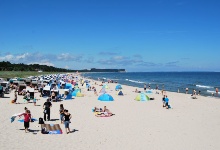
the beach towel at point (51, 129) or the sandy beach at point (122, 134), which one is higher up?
the beach towel at point (51, 129)

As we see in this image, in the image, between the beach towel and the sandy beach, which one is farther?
the beach towel

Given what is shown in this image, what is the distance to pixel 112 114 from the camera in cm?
1866

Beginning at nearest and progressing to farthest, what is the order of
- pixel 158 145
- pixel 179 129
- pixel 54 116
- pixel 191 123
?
1. pixel 158 145
2. pixel 179 129
3. pixel 191 123
4. pixel 54 116

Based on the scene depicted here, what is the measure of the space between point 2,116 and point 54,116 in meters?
3.26

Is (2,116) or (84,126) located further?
(2,116)

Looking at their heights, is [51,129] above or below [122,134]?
above

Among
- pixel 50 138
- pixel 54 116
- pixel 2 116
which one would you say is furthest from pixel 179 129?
pixel 2 116

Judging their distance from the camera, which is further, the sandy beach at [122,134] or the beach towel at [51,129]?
the beach towel at [51,129]

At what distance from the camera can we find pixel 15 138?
11.7 meters

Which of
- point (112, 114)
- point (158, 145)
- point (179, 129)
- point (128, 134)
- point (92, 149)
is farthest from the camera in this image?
point (112, 114)

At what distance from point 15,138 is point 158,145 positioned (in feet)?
20.8

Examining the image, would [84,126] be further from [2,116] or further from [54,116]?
[2,116]

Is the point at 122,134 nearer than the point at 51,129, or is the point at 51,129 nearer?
the point at 122,134

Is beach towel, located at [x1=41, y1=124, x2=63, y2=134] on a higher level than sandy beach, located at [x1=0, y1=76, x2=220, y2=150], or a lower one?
higher
